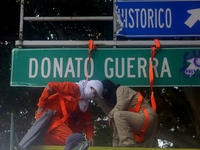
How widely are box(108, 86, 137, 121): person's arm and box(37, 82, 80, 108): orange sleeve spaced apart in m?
0.62

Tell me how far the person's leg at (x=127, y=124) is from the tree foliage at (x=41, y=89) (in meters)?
2.73

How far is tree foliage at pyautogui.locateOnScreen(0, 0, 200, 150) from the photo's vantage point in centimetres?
561

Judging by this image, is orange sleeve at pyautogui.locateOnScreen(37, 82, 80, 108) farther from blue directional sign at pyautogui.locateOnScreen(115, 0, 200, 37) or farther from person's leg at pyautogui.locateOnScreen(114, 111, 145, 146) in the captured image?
blue directional sign at pyautogui.locateOnScreen(115, 0, 200, 37)

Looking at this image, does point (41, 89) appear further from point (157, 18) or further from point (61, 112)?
point (157, 18)

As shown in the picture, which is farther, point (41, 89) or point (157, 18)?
point (41, 89)

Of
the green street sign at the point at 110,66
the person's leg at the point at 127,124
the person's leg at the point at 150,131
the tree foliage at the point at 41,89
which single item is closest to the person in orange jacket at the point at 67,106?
the green street sign at the point at 110,66

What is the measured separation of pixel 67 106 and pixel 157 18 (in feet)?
6.07

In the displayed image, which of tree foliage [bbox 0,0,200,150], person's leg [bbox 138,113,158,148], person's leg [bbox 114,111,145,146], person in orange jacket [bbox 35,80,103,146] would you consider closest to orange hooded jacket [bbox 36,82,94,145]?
person in orange jacket [bbox 35,80,103,146]

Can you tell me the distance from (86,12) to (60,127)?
3.09 m

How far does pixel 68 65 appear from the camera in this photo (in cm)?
335

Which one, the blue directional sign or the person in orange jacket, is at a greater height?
the blue directional sign

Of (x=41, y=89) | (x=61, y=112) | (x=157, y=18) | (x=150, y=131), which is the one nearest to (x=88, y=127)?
(x=61, y=112)

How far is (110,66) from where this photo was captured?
10.9ft

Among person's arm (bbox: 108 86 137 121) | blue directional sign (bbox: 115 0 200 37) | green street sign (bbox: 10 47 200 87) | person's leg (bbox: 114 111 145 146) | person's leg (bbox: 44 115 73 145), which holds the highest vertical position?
blue directional sign (bbox: 115 0 200 37)
